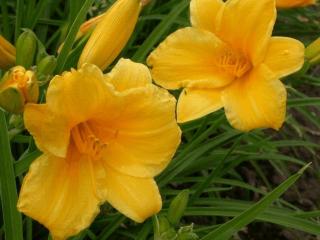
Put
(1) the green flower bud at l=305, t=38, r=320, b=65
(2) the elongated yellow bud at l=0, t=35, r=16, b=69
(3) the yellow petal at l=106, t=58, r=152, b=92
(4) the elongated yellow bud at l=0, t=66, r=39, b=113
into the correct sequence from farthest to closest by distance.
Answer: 1. (1) the green flower bud at l=305, t=38, r=320, b=65
2. (2) the elongated yellow bud at l=0, t=35, r=16, b=69
3. (3) the yellow petal at l=106, t=58, r=152, b=92
4. (4) the elongated yellow bud at l=0, t=66, r=39, b=113

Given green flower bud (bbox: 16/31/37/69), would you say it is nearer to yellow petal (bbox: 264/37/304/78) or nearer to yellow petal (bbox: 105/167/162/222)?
yellow petal (bbox: 105/167/162/222)

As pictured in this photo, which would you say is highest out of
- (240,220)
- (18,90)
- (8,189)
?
(18,90)

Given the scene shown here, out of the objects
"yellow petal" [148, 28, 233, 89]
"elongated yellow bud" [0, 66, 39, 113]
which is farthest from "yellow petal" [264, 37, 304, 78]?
"elongated yellow bud" [0, 66, 39, 113]

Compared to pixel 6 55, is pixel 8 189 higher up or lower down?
lower down

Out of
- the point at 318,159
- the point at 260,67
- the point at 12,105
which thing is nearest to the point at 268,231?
the point at 318,159

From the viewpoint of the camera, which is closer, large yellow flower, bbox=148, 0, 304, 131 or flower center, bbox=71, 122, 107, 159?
flower center, bbox=71, 122, 107, 159

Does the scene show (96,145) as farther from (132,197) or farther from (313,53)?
(313,53)

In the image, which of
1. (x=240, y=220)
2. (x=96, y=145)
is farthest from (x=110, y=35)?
(x=240, y=220)
